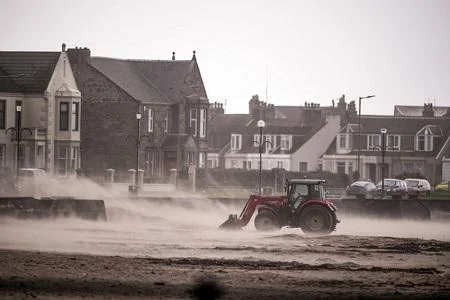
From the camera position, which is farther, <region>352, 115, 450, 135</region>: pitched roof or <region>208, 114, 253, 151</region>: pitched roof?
<region>208, 114, 253, 151</region>: pitched roof

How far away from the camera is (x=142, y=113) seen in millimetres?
100062

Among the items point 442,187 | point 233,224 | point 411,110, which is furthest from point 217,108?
point 233,224

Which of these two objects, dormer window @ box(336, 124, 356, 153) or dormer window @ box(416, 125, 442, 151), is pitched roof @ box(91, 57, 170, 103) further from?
dormer window @ box(416, 125, 442, 151)

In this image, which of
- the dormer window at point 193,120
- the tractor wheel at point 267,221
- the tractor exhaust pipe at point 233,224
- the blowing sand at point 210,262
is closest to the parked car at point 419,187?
the dormer window at point 193,120

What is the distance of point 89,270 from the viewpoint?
37594mm

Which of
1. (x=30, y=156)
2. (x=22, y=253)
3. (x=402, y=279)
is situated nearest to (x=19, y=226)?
(x=22, y=253)

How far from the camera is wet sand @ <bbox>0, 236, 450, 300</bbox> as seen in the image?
33438mm

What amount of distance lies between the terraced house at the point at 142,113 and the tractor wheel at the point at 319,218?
42.5 metres

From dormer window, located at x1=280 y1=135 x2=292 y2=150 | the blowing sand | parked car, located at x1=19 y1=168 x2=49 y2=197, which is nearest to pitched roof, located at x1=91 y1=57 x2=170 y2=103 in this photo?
parked car, located at x1=19 y1=168 x2=49 y2=197

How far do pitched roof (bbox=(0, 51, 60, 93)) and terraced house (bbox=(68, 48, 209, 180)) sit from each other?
18.5ft

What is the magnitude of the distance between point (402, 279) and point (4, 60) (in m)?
61.3

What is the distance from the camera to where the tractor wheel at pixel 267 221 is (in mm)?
51312

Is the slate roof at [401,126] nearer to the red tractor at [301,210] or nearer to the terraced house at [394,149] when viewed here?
the terraced house at [394,149]

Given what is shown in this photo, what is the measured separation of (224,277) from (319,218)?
1507 cm
